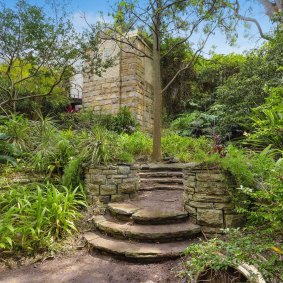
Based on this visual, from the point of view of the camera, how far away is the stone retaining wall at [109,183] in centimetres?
397

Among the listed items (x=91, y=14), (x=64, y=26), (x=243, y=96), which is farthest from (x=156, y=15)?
(x=243, y=96)

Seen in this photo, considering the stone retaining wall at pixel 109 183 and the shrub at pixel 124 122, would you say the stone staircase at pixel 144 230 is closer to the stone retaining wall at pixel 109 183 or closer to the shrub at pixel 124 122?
the stone retaining wall at pixel 109 183

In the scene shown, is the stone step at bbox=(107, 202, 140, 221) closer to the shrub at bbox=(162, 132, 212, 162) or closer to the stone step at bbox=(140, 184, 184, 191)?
the stone step at bbox=(140, 184, 184, 191)

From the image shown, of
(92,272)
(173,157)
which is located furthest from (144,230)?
(173,157)

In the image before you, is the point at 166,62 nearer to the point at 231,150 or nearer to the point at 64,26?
the point at 64,26

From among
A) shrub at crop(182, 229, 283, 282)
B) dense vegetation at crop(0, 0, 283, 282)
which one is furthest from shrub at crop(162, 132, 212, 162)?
shrub at crop(182, 229, 283, 282)

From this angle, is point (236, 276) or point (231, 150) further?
point (231, 150)

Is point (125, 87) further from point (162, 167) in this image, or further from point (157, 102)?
point (162, 167)

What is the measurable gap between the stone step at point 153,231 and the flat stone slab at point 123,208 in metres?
0.16

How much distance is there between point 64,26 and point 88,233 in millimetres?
5015

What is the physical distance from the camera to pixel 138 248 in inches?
109

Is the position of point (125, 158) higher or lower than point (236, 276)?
higher

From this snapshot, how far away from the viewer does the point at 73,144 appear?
187 inches

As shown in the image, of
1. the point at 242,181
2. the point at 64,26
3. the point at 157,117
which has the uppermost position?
the point at 64,26
